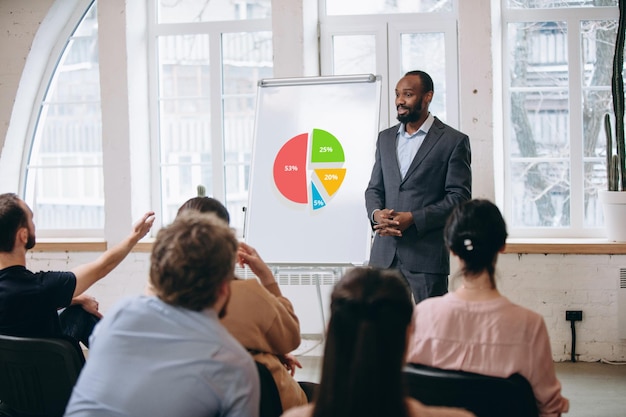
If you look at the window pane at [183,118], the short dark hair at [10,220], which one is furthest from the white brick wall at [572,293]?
the short dark hair at [10,220]

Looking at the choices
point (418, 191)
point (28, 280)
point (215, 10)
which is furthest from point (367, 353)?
point (215, 10)

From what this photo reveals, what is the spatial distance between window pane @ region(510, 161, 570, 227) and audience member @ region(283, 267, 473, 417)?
3934 mm

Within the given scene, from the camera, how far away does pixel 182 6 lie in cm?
541

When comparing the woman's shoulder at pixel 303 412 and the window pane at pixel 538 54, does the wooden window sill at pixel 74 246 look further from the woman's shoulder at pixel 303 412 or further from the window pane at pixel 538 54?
the woman's shoulder at pixel 303 412

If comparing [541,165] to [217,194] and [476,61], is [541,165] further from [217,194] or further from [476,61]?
[217,194]

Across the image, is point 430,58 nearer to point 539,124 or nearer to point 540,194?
point 539,124

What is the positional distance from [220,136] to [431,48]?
1.58 m

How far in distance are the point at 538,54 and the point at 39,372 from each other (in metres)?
3.93

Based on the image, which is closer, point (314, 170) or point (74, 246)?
point (314, 170)

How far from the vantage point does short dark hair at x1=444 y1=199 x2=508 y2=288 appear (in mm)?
2064

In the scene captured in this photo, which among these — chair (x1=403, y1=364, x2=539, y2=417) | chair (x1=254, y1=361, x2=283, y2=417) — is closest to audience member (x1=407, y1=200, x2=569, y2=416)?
chair (x1=403, y1=364, x2=539, y2=417)

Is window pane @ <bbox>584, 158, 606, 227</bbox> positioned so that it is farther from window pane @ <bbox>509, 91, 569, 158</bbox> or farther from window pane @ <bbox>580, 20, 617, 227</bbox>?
window pane @ <bbox>509, 91, 569, 158</bbox>

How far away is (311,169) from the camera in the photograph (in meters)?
4.27

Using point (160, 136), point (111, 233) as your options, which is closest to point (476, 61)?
point (160, 136)
